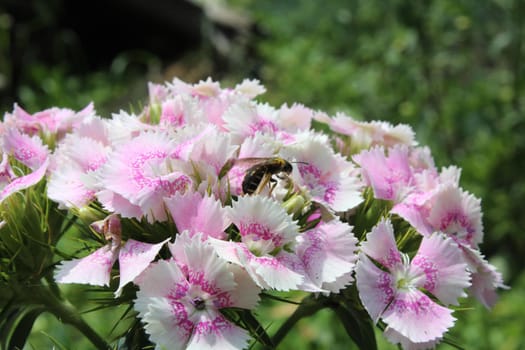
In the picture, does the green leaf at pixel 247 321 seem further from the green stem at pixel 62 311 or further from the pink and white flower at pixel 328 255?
the green stem at pixel 62 311

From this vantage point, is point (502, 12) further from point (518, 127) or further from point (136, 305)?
point (136, 305)

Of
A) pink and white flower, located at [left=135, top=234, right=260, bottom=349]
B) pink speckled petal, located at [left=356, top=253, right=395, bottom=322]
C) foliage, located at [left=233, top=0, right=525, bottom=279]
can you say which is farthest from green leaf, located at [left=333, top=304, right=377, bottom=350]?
foliage, located at [left=233, top=0, right=525, bottom=279]

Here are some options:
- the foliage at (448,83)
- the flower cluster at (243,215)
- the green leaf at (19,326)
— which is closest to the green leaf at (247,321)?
the flower cluster at (243,215)

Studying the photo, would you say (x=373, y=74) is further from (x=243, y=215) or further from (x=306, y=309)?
(x=243, y=215)

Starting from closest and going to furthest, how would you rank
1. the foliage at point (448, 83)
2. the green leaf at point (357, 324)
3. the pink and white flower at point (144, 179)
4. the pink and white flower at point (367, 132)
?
the pink and white flower at point (144, 179) → the green leaf at point (357, 324) → the pink and white flower at point (367, 132) → the foliage at point (448, 83)

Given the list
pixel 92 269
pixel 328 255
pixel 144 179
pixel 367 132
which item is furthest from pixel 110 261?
pixel 367 132
